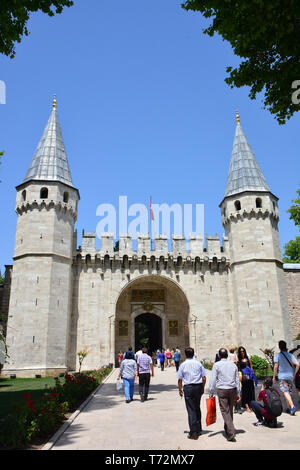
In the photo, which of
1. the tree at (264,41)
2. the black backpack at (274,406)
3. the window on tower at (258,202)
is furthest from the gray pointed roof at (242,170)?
the black backpack at (274,406)

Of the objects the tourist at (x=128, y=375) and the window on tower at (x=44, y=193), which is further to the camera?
the window on tower at (x=44, y=193)

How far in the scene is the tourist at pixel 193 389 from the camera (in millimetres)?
5867

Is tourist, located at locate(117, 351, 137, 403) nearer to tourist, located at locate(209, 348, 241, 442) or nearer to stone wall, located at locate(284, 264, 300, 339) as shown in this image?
tourist, located at locate(209, 348, 241, 442)

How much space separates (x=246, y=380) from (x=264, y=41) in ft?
25.5

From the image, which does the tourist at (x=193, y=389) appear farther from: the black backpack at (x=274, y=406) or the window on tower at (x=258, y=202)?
the window on tower at (x=258, y=202)

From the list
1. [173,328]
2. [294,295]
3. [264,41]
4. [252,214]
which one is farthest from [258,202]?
[264,41]

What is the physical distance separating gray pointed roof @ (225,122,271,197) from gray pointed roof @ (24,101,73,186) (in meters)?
11.9

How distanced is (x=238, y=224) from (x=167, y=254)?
537 centimetres

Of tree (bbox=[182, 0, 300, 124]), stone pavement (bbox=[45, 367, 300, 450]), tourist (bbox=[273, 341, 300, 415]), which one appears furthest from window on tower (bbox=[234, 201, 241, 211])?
tourist (bbox=[273, 341, 300, 415])

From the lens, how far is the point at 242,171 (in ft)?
86.6

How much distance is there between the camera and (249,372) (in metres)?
8.11

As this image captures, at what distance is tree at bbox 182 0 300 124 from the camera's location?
291 inches

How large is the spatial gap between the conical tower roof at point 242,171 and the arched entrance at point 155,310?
8.51 m
